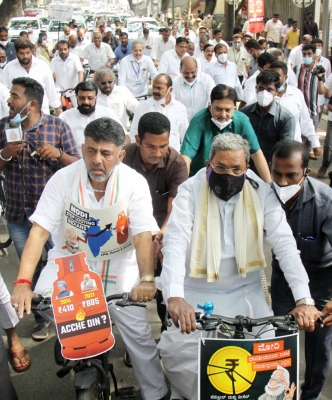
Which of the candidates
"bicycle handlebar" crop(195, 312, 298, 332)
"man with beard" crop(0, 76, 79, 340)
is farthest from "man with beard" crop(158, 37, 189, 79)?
"bicycle handlebar" crop(195, 312, 298, 332)

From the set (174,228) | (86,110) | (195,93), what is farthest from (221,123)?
(195,93)

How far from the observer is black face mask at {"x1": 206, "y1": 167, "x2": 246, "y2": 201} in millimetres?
3127

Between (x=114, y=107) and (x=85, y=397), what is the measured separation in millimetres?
5379

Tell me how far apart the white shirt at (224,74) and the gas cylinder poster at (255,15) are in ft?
21.9

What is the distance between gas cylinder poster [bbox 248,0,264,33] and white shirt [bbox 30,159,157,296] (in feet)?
49.4

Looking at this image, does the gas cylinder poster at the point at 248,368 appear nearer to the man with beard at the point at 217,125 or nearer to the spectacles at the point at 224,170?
the spectacles at the point at 224,170

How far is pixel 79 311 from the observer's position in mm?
2797

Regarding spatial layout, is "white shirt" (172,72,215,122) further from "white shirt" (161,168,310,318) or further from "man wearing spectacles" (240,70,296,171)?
"white shirt" (161,168,310,318)

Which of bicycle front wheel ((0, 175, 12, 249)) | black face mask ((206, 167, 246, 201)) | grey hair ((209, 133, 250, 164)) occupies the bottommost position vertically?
bicycle front wheel ((0, 175, 12, 249))

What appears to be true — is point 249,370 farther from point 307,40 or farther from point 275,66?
point 307,40

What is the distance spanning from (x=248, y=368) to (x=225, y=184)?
41.7 inches

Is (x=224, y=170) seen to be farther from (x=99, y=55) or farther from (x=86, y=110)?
(x=99, y=55)

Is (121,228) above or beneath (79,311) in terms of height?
above

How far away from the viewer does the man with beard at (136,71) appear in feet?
36.8
